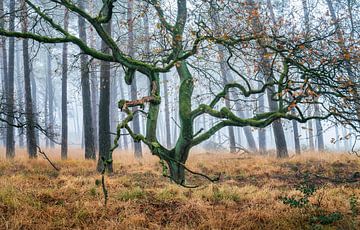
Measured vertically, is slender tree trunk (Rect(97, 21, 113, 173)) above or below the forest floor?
above

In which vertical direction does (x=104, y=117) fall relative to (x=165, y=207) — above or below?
above

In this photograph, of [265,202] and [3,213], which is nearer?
[3,213]

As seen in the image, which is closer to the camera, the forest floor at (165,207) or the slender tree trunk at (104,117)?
the forest floor at (165,207)

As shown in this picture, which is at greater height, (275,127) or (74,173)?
(275,127)

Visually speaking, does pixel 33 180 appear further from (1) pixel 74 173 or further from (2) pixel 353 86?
(2) pixel 353 86

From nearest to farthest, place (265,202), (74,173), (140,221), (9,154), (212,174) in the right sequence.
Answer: (140,221) < (265,202) < (74,173) < (212,174) < (9,154)

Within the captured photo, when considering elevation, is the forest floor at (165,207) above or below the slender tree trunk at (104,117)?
below

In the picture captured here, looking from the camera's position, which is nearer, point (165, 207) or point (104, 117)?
point (165, 207)

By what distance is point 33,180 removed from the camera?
8.20m

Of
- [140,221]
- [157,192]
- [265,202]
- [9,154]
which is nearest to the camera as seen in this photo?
[140,221]

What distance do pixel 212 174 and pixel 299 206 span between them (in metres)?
5.72

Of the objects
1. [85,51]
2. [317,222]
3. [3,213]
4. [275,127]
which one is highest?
[85,51]

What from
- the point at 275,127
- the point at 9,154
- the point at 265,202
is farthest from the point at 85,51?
the point at 275,127

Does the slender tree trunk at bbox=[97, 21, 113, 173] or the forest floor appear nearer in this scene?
the forest floor
